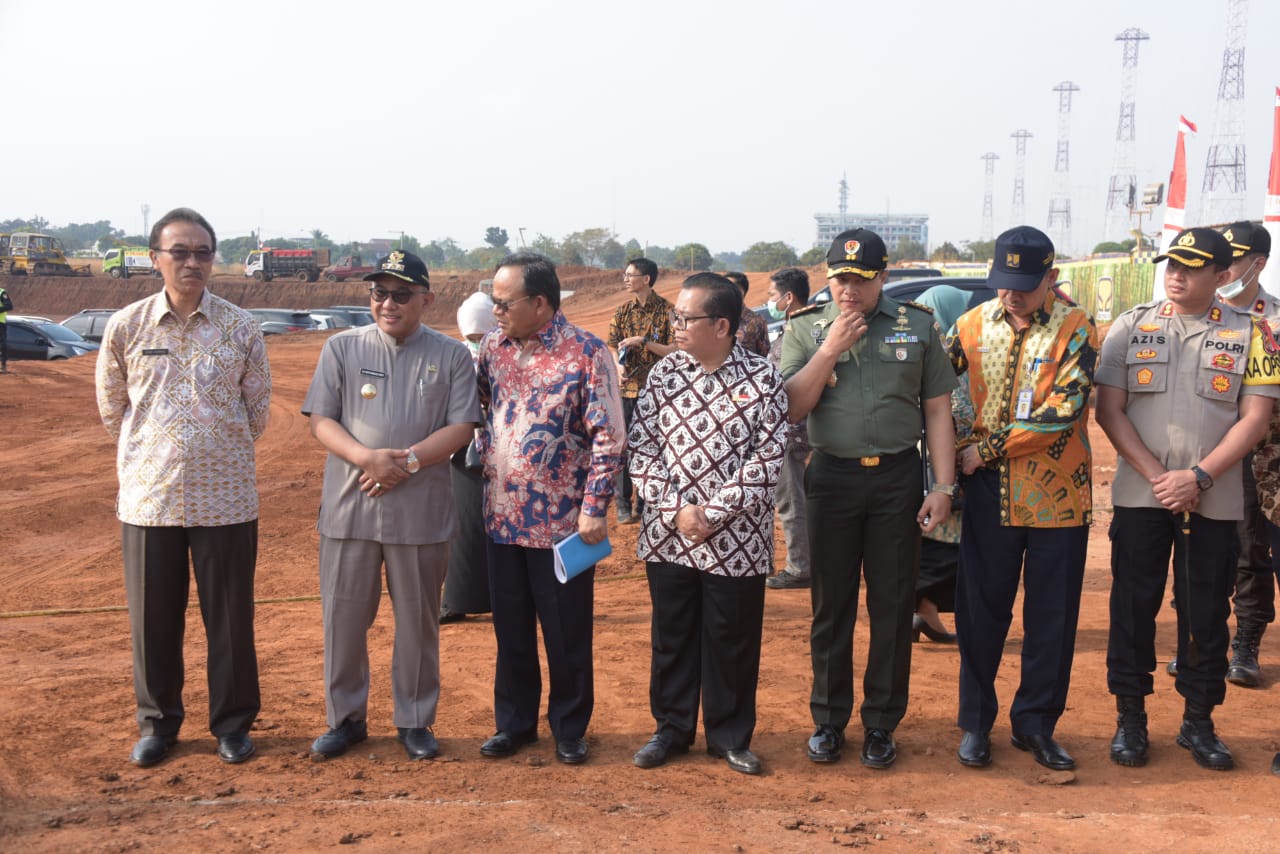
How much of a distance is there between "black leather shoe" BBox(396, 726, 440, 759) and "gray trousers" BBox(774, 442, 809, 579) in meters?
3.54

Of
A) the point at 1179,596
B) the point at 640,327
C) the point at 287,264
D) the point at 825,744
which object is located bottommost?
the point at 825,744

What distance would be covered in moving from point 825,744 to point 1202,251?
252 centimetres

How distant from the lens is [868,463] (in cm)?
451

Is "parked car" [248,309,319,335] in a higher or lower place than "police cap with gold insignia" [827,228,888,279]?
lower

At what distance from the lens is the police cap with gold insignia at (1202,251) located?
14.9 ft

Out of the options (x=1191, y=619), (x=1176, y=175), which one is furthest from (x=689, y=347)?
(x=1176, y=175)

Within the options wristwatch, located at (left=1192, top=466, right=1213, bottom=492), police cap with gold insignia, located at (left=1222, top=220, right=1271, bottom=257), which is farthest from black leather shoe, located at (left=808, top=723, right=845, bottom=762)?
police cap with gold insignia, located at (left=1222, top=220, right=1271, bottom=257)

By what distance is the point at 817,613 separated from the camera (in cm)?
476

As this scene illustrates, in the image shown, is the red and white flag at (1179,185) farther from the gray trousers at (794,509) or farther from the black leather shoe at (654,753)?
the black leather shoe at (654,753)

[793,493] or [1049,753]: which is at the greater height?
[793,493]

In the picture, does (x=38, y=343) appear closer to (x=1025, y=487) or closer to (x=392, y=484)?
(x=392, y=484)

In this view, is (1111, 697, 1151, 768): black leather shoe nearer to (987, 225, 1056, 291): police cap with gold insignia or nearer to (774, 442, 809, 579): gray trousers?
(987, 225, 1056, 291): police cap with gold insignia

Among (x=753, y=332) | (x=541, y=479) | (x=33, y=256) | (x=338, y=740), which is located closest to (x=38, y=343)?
(x=753, y=332)

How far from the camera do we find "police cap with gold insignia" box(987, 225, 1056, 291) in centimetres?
448
